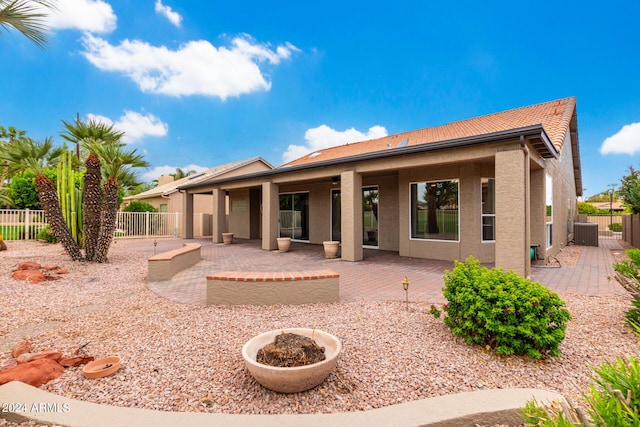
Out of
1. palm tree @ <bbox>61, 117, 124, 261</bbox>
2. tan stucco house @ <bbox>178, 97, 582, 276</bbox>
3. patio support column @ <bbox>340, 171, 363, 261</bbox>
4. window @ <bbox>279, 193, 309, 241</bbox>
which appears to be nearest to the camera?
tan stucco house @ <bbox>178, 97, 582, 276</bbox>

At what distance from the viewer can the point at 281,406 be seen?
7.55 ft

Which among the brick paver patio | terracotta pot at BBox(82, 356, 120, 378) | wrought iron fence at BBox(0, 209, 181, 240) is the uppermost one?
wrought iron fence at BBox(0, 209, 181, 240)

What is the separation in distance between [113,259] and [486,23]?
18.0m

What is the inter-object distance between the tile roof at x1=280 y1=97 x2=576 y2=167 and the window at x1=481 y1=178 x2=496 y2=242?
63.8 inches

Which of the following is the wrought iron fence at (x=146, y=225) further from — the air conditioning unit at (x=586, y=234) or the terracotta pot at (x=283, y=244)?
the air conditioning unit at (x=586, y=234)

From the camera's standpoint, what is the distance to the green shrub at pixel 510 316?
296 cm

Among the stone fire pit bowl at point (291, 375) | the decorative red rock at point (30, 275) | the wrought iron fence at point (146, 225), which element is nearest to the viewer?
the stone fire pit bowl at point (291, 375)

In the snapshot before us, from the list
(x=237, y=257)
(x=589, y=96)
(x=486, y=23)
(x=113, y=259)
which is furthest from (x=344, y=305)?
(x=589, y=96)

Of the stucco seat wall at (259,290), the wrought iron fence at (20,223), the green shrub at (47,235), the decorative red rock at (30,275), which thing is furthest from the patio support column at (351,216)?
the wrought iron fence at (20,223)

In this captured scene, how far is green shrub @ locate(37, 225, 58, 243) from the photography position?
1423cm

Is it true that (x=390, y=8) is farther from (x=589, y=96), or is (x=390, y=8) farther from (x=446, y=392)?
(x=446, y=392)

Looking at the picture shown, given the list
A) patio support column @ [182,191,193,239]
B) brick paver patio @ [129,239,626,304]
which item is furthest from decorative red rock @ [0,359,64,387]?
patio support column @ [182,191,193,239]

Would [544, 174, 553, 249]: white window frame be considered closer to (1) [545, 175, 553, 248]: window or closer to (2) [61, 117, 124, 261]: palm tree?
(1) [545, 175, 553, 248]: window

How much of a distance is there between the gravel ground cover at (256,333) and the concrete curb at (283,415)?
183 millimetres
